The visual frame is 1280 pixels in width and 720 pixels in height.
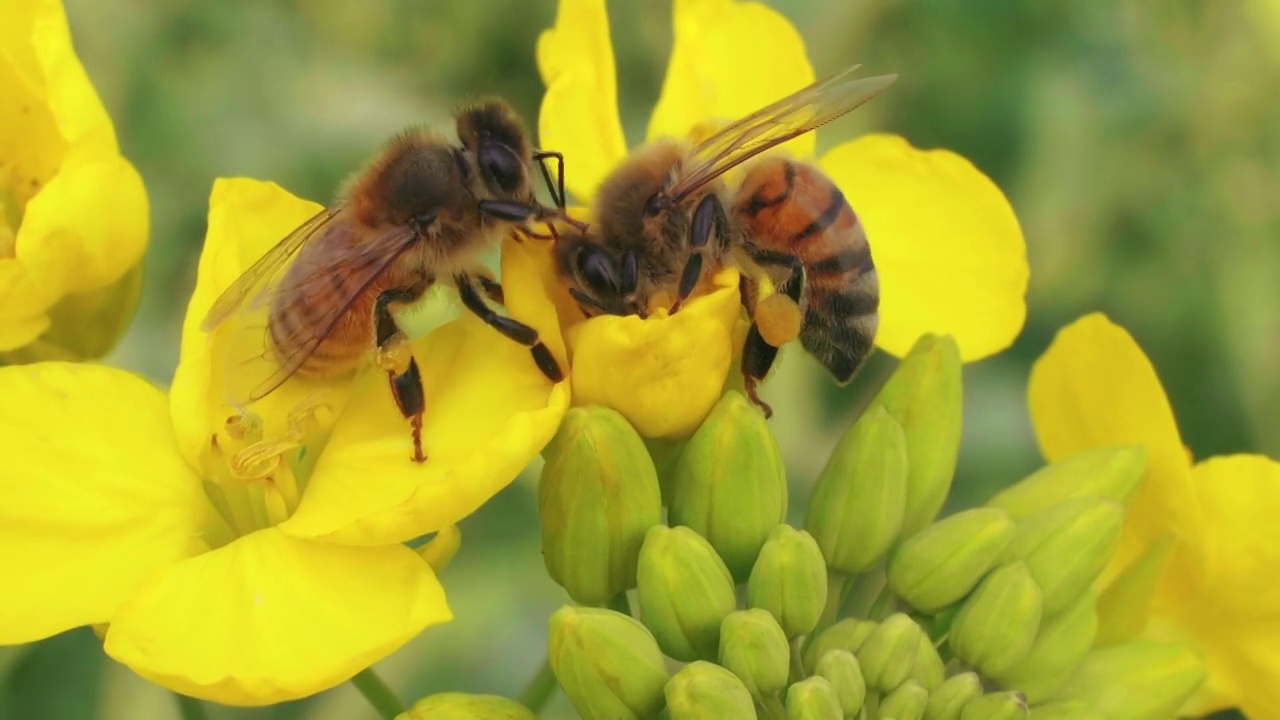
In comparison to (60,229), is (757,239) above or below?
below

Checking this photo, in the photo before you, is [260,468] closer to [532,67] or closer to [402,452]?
[402,452]

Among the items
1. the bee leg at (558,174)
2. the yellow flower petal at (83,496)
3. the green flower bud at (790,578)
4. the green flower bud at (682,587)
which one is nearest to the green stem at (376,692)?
the yellow flower petal at (83,496)

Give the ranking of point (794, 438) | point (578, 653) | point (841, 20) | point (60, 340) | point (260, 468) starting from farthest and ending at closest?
1. point (841, 20)
2. point (794, 438)
3. point (60, 340)
4. point (260, 468)
5. point (578, 653)

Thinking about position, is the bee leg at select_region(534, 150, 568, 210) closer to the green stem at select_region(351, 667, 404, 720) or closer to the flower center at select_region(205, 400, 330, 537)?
the flower center at select_region(205, 400, 330, 537)

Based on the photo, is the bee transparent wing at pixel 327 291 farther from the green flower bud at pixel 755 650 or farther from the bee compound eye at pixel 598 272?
the green flower bud at pixel 755 650

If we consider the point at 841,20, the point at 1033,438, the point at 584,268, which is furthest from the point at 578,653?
the point at 841,20

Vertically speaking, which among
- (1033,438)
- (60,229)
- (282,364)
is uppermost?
(60,229)

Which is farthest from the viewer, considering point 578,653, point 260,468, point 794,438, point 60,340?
point 794,438
